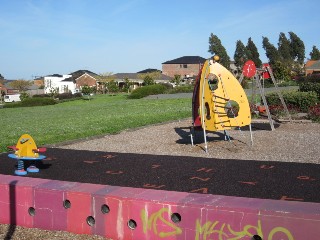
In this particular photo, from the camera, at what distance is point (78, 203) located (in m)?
5.15

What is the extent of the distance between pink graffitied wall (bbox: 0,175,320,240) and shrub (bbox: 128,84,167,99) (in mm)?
42135

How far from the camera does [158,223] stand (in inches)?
185

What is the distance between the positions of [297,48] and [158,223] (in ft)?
359

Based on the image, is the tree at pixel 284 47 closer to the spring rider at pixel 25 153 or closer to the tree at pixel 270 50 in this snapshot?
the tree at pixel 270 50

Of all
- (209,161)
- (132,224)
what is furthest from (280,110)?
(132,224)

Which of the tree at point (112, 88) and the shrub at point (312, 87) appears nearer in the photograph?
the shrub at point (312, 87)

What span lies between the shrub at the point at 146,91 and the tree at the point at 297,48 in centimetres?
6522

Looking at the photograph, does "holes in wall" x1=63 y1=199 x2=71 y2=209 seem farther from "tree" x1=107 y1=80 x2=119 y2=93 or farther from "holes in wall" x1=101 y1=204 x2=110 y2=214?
"tree" x1=107 y1=80 x2=119 y2=93

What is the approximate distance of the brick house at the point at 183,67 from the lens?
106188mm

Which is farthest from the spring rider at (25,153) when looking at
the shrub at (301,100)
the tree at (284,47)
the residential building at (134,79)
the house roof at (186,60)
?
the tree at (284,47)

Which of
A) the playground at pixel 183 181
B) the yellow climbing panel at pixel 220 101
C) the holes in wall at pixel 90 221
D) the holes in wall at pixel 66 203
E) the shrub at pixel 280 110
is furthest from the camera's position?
the shrub at pixel 280 110

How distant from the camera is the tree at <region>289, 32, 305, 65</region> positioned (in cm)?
10494

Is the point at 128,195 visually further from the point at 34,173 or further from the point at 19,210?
the point at 34,173

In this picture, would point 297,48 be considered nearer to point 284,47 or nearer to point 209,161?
point 284,47
